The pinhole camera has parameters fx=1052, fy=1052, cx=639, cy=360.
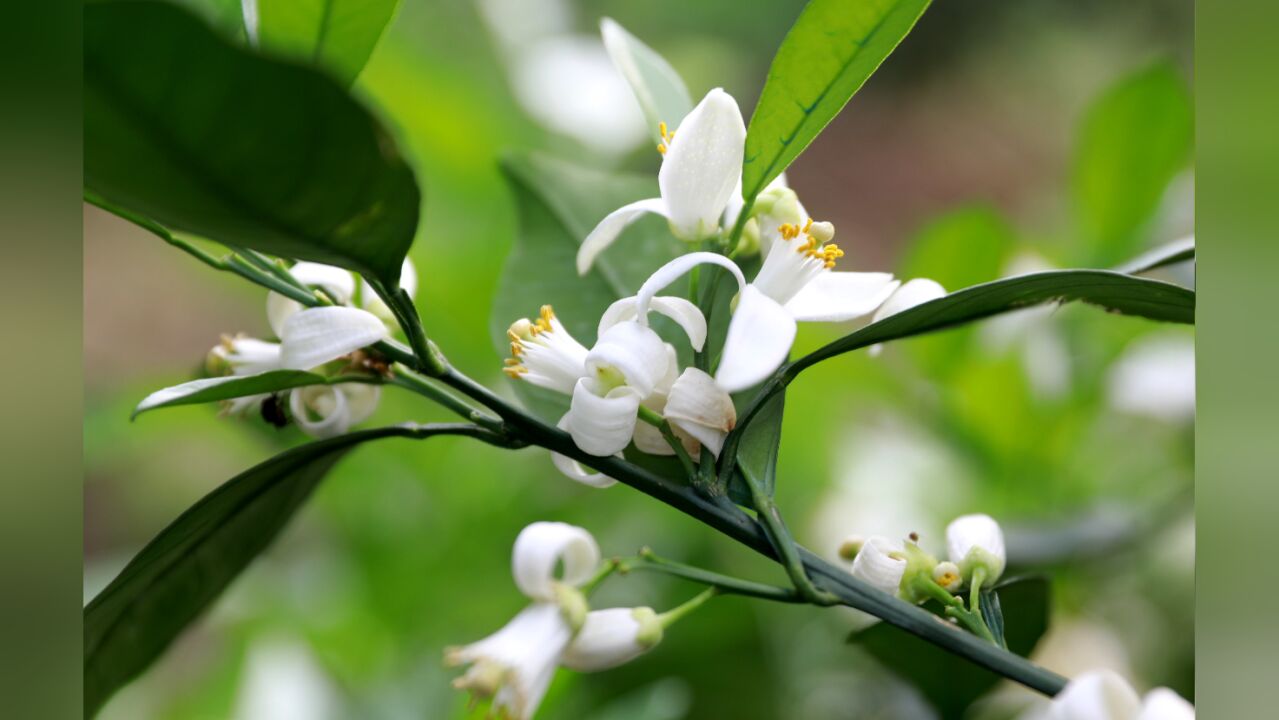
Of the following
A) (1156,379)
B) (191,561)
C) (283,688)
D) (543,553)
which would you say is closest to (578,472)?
(543,553)

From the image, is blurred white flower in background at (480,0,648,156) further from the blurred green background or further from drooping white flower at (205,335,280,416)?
drooping white flower at (205,335,280,416)

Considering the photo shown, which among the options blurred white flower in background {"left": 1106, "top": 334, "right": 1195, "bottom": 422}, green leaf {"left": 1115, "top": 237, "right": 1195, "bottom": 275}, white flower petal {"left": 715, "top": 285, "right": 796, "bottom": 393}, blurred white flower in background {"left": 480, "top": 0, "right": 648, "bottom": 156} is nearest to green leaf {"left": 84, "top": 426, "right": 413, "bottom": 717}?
white flower petal {"left": 715, "top": 285, "right": 796, "bottom": 393}

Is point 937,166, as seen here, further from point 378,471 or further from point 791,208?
point 791,208

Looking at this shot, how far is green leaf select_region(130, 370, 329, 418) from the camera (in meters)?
0.25

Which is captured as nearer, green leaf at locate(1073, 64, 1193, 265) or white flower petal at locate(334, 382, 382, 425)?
white flower petal at locate(334, 382, 382, 425)

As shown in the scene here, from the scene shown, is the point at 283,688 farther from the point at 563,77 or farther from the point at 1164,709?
the point at 563,77

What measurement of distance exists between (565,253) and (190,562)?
0.52ft

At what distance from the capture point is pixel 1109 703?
201 mm

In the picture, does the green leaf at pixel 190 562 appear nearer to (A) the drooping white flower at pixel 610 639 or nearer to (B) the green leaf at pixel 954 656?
(A) the drooping white flower at pixel 610 639

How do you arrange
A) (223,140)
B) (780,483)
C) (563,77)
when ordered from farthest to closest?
(563,77), (780,483), (223,140)

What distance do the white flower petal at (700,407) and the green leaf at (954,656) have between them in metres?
0.12

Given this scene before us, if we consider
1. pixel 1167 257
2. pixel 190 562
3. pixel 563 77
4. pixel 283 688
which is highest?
pixel 563 77

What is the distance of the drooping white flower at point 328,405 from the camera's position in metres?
0.30

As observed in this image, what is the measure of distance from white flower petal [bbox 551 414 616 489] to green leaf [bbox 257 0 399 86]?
106mm
